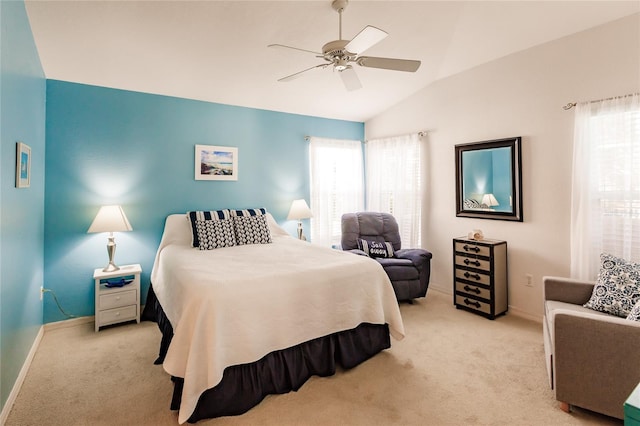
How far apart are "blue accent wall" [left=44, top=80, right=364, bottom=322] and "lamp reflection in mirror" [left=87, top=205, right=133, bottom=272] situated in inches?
8.1

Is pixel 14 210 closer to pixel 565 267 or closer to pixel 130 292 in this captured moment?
pixel 130 292

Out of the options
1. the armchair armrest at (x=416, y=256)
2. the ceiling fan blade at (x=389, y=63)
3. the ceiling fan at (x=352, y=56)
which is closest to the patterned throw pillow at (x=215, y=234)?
the ceiling fan at (x=352, y=56)

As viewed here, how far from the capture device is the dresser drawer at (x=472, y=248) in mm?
3363

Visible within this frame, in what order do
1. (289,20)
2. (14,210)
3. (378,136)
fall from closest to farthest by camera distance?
(14,210) < (289,20) < (378,136)

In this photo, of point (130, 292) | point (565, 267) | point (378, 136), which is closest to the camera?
point (565, 267)

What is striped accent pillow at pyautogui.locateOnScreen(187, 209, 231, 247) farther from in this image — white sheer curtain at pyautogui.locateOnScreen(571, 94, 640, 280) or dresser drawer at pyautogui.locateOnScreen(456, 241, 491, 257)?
white sheer curtain at pyautogui.locateOnScreen(571, 94, 640, 280)

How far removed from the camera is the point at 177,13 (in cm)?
247

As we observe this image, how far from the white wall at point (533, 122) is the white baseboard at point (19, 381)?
4.18m

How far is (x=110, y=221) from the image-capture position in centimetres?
317

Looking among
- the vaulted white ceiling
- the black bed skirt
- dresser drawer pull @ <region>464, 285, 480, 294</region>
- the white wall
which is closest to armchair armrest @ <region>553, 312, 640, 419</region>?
the black bed skirt

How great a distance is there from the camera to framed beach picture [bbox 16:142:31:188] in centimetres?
215

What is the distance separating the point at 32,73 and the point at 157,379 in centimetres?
262

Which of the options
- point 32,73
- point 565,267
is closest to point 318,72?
point 32,73

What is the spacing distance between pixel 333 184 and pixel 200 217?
216 cm
